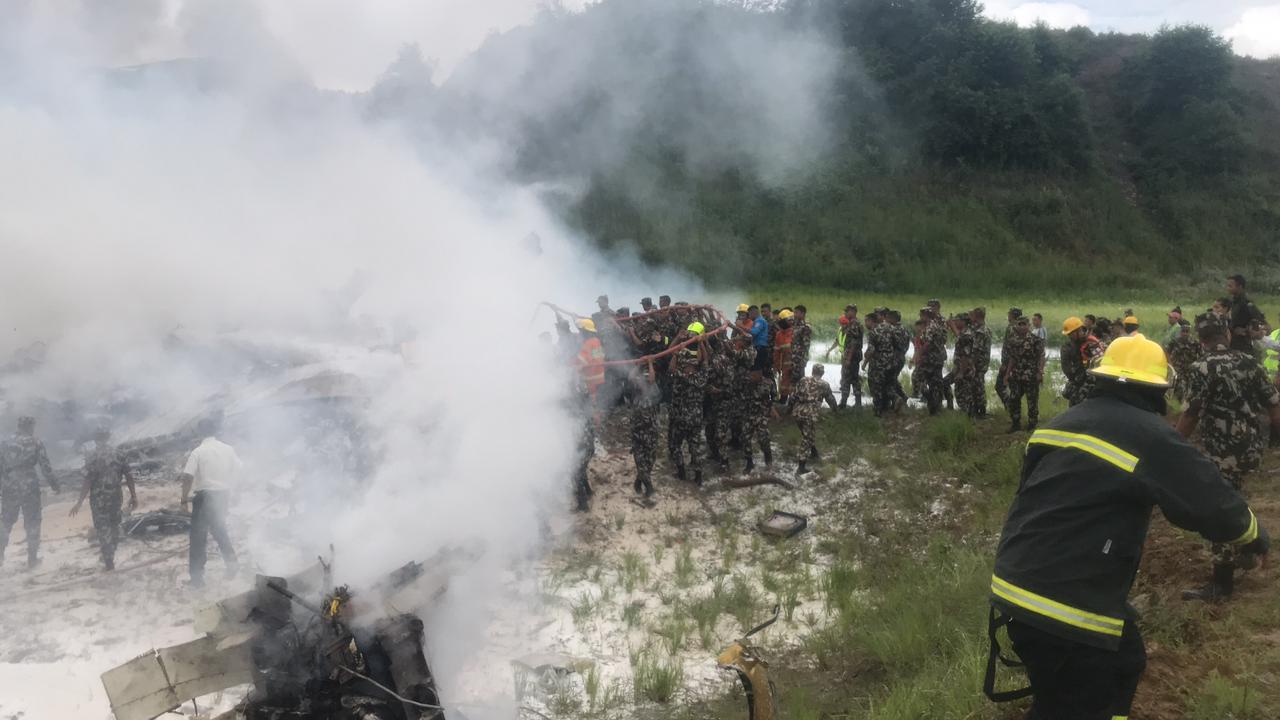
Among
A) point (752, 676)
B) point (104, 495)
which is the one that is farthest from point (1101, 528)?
point (104, 495)

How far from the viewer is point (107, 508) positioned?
751cm

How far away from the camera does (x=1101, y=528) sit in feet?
9.09

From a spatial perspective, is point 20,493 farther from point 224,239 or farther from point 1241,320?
point 1241,320

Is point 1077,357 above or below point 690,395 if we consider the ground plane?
above

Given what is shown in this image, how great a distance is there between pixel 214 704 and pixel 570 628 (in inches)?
104

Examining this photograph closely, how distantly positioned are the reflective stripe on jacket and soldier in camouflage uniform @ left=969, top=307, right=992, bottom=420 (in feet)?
25.5

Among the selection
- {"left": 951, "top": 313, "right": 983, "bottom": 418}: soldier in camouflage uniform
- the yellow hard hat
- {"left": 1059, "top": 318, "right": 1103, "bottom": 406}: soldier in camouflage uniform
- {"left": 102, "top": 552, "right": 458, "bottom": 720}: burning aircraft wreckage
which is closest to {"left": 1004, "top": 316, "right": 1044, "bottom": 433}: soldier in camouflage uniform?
{"left": 1059, "top": 318, "right": 1103, "bottom": 406}: soldier in camouflage uniform

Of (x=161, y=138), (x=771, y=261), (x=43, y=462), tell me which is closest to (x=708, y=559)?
(x=43, y=462)

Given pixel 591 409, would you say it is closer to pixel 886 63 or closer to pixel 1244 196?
pixel 886 63

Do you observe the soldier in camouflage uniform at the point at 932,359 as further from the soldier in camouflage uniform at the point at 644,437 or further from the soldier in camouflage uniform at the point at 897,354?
the soldier in camouflage uniform at the point at 644,437

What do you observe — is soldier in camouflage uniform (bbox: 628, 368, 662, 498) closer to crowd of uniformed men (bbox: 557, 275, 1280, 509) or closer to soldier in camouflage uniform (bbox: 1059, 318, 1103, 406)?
crowd of uniformed men (bbox: 557, 275, 1280, 509)

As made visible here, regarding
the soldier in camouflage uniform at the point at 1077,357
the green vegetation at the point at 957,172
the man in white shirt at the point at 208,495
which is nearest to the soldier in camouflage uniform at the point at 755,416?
the soldier in camouflage uniform at the point at 1077,357

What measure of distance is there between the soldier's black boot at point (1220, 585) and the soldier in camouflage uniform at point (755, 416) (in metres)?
5.50

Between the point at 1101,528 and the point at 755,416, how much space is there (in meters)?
7.27
